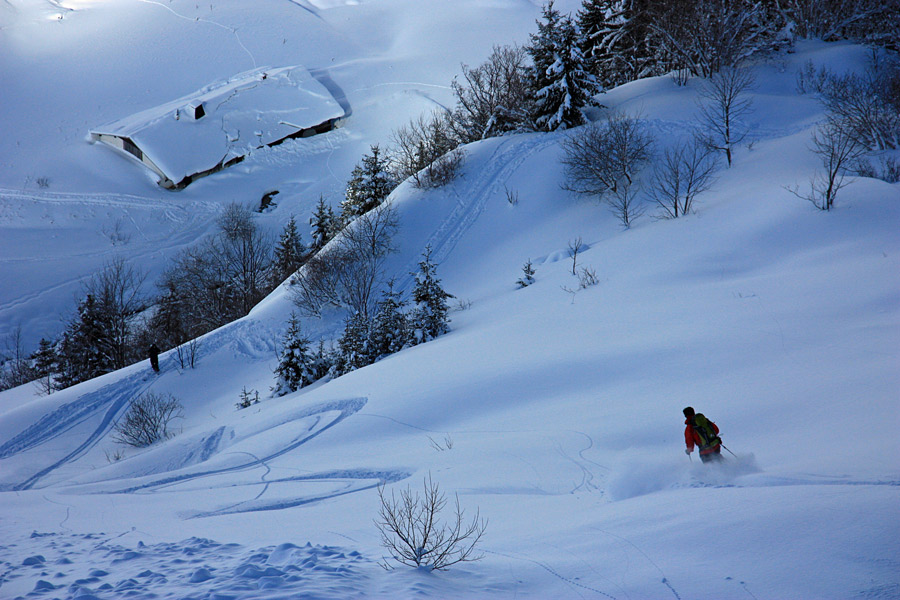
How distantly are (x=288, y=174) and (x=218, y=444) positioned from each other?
39.1 metres

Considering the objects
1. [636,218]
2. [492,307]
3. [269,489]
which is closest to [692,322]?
[492,307]

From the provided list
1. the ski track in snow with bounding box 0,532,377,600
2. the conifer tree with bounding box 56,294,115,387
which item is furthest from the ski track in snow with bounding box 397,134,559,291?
the ski track in snow with bounding box 0,532,377,600

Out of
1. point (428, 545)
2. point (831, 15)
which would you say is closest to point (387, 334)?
point (428, 545)

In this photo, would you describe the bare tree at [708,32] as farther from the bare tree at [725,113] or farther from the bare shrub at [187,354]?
the bare shrub at [187,354]

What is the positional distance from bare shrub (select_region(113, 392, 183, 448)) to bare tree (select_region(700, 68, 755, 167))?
84.2 ft

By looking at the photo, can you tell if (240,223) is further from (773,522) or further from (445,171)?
(773,522)

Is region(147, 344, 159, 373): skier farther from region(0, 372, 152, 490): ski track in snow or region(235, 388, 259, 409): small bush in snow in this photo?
region(235, 388, 259, 409): small bush in snow

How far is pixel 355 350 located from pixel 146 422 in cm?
699

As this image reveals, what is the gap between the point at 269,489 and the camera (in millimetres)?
8297

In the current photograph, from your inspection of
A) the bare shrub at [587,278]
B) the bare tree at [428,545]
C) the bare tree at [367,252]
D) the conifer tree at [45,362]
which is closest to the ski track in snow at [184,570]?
the bare tree at [428,545]

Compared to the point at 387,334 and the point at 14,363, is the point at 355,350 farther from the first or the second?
the point at 14,363

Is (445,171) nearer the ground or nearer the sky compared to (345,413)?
nearer the sky

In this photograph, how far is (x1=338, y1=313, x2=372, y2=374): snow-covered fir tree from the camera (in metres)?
17.2

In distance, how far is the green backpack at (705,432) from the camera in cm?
609
